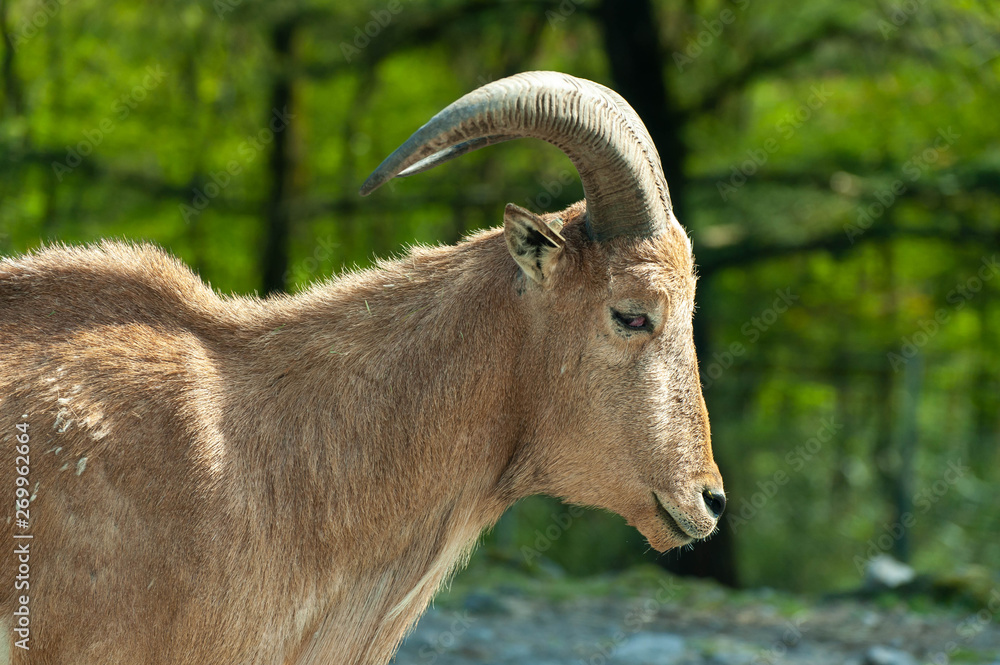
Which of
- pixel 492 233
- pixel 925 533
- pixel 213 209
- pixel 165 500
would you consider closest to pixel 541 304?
pixel 492 233

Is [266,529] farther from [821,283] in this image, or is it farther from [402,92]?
[821,283]

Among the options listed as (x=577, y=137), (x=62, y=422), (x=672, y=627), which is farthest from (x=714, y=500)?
(x=672, y=627)

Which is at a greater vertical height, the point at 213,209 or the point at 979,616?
the point at 213,209

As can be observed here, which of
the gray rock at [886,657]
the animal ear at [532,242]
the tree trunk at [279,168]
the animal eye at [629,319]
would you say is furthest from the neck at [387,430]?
the tree trunk at [279,168]

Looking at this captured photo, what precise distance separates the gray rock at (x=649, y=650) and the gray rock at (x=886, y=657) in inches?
60.0

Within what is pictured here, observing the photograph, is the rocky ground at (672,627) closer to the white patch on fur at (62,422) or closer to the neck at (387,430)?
the neck at (387,430)

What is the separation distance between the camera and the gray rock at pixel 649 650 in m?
7.76

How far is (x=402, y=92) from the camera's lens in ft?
54.3

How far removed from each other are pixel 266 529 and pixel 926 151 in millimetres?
10129

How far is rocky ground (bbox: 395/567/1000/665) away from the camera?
786cm

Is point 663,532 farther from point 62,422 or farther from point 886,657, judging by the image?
point 886,657

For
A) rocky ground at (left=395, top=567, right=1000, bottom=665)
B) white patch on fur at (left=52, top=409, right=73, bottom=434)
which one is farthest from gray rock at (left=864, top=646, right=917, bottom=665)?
white patch on fur at (left=52, top=409, right=73, bottom=434)

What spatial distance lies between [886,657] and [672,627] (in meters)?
2.16

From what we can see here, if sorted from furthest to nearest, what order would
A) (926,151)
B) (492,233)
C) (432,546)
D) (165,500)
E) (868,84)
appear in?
(868,84) < (926,151) < (492,233) < (432,546) < (165,500)
